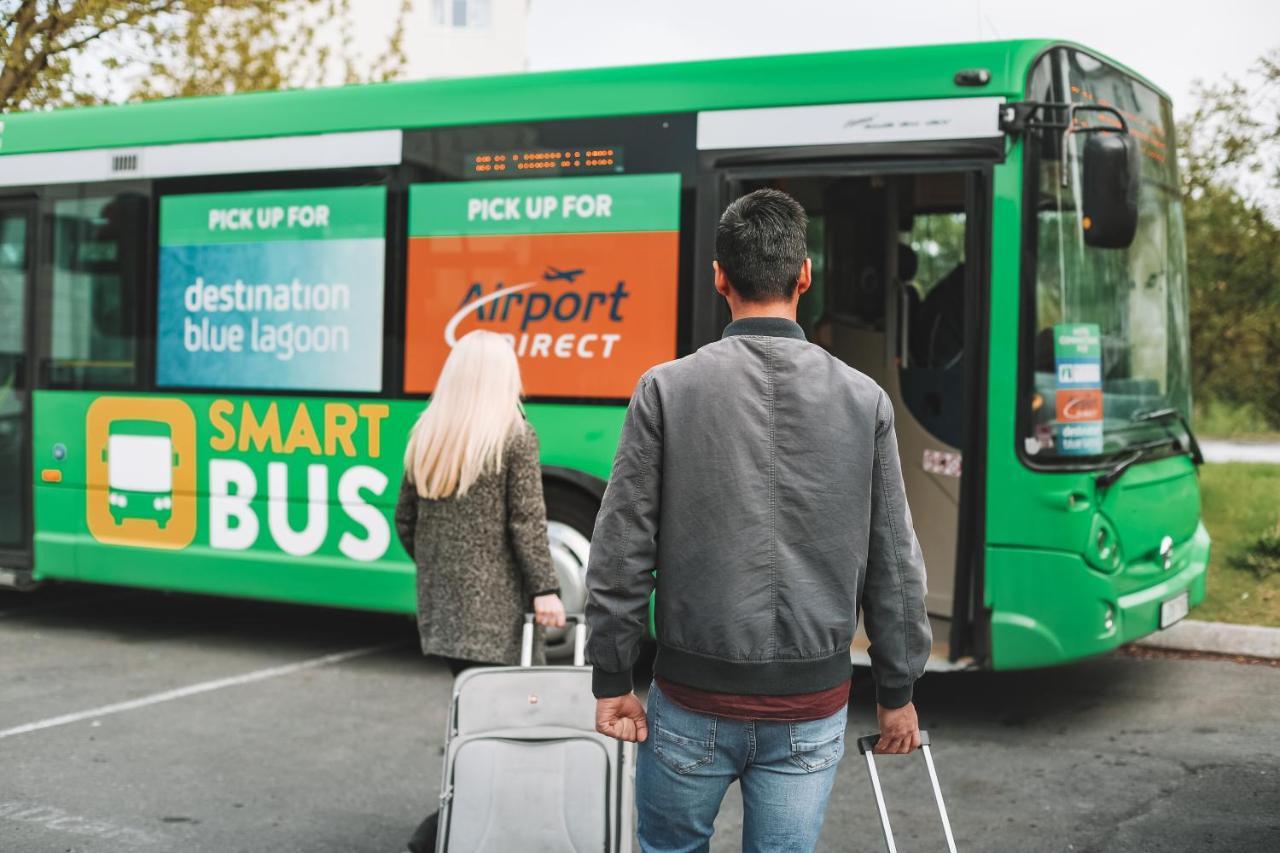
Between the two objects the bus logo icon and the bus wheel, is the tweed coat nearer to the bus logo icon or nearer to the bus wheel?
the bus wheel

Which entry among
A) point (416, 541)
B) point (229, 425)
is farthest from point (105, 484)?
Result: point (416, 541)

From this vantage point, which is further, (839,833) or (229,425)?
(229,425)

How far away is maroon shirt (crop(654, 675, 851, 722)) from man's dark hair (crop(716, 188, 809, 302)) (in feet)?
2.37

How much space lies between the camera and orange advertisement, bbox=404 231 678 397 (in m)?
6.64

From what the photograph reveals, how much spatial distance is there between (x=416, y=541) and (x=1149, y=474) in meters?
3.55

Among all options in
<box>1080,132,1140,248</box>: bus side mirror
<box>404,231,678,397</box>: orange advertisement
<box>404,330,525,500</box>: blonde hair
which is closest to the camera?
<box>404,330,525,500</box>: blonde hair

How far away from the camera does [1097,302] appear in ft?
20.2

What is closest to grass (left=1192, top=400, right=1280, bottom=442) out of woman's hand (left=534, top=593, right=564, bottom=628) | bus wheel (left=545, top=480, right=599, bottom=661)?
bus wheel (left=545, top=480, right=599, bottom=661)

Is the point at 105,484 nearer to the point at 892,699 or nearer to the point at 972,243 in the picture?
the point at 972,243

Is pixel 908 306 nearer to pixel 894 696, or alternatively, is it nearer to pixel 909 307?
pixel 909 307

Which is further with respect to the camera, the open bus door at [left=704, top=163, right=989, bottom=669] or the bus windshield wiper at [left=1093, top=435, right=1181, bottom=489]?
the open bus door at [left=704, top=163, right=989, bottom=669]

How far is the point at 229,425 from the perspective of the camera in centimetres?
767

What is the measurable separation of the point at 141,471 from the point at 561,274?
9.24ft

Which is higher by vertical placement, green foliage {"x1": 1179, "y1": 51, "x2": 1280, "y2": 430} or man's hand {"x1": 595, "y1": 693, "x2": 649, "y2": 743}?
green foliage {"x1": 1179, "y1": 51, "x2": 1280, "y2": 430}
